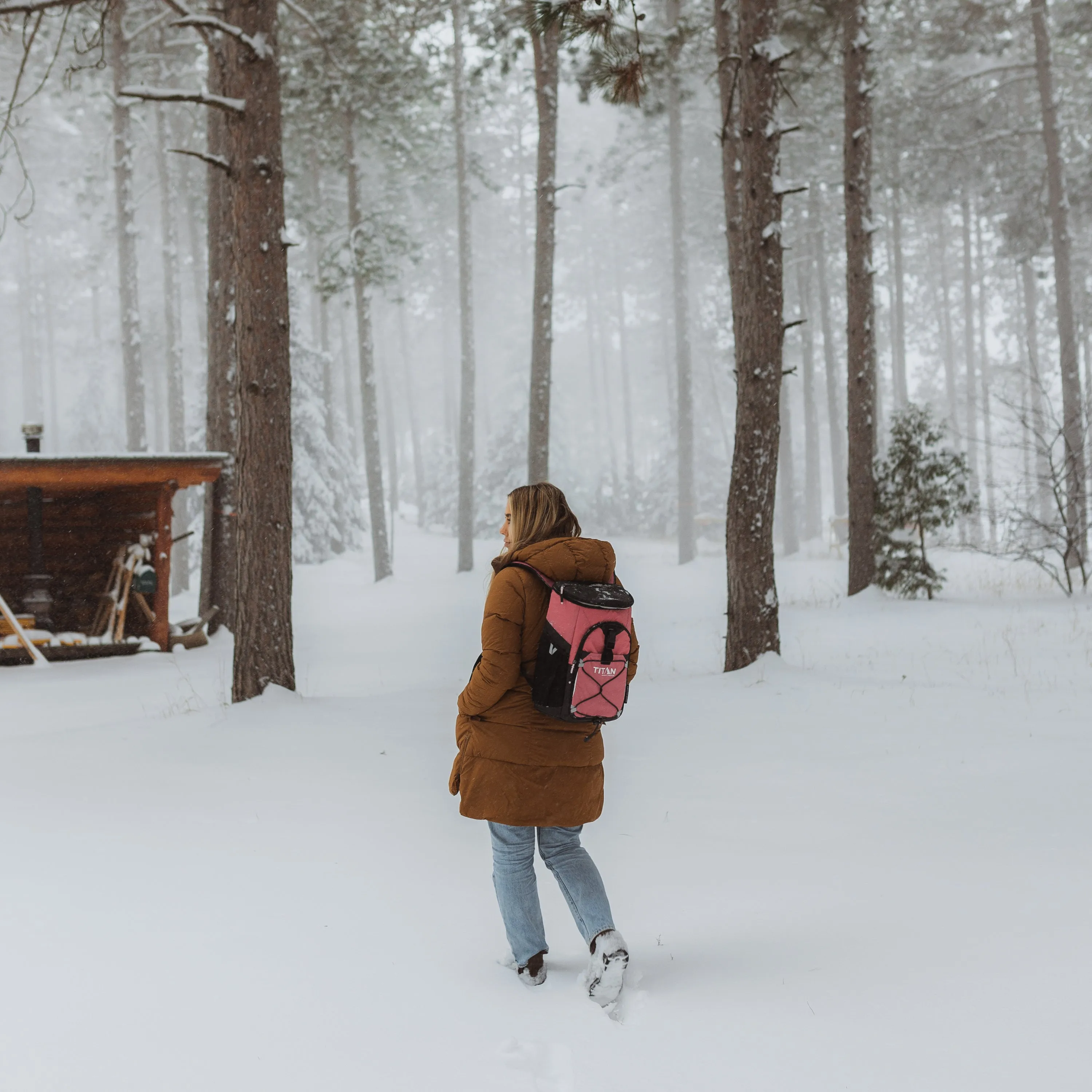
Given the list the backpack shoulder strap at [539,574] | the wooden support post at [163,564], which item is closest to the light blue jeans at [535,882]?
the backpack shoulder strap at [539,574]

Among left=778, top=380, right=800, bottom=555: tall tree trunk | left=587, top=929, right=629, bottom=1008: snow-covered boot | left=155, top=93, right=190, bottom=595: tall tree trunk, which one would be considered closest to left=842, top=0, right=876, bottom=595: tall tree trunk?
left=587, top=929, right=629, bottom=1008: snow-covered boot

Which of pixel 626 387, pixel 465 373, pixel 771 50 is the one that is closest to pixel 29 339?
pixel 626 387

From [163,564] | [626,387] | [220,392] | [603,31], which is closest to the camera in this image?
[603,31]

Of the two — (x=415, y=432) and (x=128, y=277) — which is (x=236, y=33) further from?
(x=415, y=432)

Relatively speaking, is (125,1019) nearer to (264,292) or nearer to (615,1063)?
(615,1063)

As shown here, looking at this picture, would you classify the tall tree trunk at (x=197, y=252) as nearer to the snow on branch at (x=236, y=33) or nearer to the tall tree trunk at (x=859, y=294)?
the tall tree trunk at (x=859, y=294)

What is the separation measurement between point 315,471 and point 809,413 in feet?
45.9

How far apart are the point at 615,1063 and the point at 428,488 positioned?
38.0 metres

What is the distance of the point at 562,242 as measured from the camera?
1709 inches

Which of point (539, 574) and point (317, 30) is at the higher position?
point (317, 30)

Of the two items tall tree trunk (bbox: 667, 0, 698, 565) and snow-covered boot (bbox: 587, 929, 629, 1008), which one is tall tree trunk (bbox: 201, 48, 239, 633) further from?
tall tree trunk (bbox: 667, 0, 698, 565)

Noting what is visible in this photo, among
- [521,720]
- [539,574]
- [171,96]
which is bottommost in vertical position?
[521,720]

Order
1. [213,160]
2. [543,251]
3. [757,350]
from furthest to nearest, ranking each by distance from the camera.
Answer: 1. [543,251]
2. [757,350]
3. [213,160]

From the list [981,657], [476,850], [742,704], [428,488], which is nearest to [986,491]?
[428,488]
